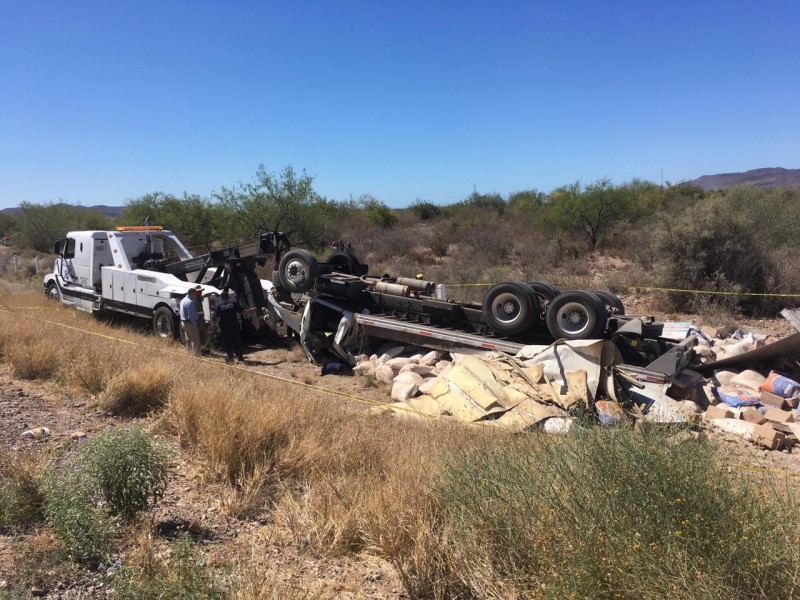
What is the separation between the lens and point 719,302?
553 inches

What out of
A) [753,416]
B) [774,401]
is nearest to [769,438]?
[753,416]

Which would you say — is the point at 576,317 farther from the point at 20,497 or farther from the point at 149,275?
the point at 149,275

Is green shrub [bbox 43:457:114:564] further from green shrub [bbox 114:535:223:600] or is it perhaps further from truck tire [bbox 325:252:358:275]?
truck tire [bbox 325:252:358:275]

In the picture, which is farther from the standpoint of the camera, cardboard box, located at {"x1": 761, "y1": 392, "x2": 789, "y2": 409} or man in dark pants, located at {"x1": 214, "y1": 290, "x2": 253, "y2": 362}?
man in dark pants, located at {"x1": 214, "y1": 290, "x2": 253, "y2": 362}

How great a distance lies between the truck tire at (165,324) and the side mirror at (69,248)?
399 cm

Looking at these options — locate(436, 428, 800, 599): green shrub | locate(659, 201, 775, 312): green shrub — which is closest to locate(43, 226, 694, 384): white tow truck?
locate(436, 428, 800, 599): green shrub

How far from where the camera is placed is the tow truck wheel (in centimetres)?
1549

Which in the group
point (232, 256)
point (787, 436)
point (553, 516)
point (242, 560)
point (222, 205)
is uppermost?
point (222, 205)

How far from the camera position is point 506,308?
30.0ft

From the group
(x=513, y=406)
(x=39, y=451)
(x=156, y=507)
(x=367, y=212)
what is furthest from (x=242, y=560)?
(x=367, y=212)

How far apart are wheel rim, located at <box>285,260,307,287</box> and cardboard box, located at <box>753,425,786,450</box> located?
778 cm

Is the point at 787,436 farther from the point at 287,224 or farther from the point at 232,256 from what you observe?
the point at 287,224

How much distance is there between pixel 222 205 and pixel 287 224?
2964 mm

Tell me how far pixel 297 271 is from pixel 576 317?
553cm
